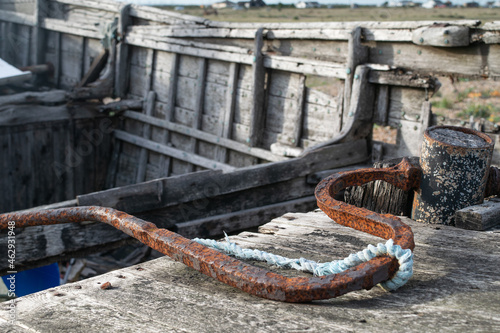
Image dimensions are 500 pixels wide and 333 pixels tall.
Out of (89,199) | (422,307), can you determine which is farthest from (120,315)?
(89,199)

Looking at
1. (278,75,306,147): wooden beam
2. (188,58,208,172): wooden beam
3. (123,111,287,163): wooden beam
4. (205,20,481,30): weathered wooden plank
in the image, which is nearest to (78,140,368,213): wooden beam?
(278,75,306,147): wooden beam

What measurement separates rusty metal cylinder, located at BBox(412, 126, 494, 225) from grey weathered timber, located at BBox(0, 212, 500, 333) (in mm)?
451

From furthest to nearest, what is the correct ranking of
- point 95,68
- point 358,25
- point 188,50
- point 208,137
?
point 95,68 < point 188,50 < point 208,137 < point 358,25

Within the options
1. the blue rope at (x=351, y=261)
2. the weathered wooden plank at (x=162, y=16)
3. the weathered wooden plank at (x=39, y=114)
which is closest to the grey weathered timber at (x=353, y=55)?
the weathered wooden plank at (x=162, y=16)

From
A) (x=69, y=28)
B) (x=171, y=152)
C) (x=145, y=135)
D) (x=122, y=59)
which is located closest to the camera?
(x=171, y=152)

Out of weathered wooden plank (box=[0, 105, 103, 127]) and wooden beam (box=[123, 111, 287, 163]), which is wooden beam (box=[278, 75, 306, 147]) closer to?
wooden beam (box=[123, 111, 287, 163])

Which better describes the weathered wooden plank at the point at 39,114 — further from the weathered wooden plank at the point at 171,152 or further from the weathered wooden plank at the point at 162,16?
the weathered wooden plank at the point at 162,16

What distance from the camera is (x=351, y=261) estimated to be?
1.92m

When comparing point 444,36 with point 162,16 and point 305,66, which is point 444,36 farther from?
point 162,16

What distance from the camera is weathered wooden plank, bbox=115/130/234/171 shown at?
6816 mm

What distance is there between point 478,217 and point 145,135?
5.94 metres

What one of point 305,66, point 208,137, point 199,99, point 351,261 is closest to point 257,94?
point 305,66

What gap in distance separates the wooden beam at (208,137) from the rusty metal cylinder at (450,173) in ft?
11.0

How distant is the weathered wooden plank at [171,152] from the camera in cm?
682
